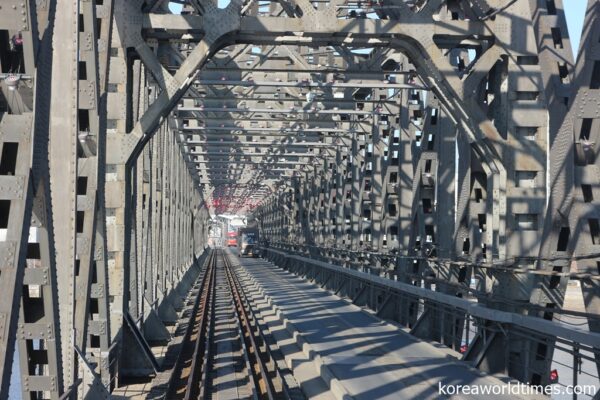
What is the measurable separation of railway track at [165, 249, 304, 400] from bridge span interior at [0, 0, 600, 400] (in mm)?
103

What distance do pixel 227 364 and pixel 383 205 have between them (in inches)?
333

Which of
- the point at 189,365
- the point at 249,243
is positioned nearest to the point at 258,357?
the point at 189,365

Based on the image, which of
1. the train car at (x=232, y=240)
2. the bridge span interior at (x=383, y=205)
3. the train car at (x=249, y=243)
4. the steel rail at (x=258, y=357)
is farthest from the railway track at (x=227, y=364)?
the train car at (x=232, y=240)

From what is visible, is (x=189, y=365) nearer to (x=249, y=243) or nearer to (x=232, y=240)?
(x=249, y=243)

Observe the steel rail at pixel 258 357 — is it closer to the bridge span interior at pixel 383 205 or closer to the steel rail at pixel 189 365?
the bridge span interior at pixel 383 205

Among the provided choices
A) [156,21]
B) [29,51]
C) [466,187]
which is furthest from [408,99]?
[29,51]

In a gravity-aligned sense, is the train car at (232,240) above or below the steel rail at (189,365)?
above

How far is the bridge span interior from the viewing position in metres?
7.94

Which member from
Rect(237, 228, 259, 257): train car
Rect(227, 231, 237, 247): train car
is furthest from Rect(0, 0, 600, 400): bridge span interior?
Rect(227, 231, 237, 247): train car

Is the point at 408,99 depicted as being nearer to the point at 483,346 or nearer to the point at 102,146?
the point at 483,346

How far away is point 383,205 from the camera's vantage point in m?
24.1

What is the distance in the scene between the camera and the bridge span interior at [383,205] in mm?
7938

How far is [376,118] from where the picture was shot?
2703 cm

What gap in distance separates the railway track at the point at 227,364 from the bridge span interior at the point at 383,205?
10 centimetres
